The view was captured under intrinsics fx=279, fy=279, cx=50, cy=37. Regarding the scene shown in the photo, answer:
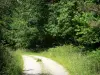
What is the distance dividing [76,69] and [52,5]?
71.6 feet

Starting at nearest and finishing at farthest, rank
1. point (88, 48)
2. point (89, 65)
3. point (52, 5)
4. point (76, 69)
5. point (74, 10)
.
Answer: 1. point (89, 65)
2. point (76, 69)
3. point (88, 48)
4. point (74, 10)
5. point (52, 5)

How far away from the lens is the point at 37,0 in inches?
1677

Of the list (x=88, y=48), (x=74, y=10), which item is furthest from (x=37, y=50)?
(x=88, y=48)

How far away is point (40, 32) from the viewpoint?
41.7m

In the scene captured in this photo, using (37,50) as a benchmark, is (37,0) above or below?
above

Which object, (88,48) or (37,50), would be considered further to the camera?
(37,50)

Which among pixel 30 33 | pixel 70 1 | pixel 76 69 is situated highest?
pixel 70 1

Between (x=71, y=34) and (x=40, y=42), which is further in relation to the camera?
(x=40, y=42)

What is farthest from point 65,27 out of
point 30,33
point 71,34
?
point 30,33

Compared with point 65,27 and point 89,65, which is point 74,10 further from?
point 89,65

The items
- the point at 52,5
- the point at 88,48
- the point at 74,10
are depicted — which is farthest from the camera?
the point at 52,5

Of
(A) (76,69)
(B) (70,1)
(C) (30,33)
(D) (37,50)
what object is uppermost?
(B) (70,1)

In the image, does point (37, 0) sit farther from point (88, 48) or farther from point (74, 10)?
point (88, 48)

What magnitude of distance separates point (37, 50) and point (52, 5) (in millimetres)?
7570
